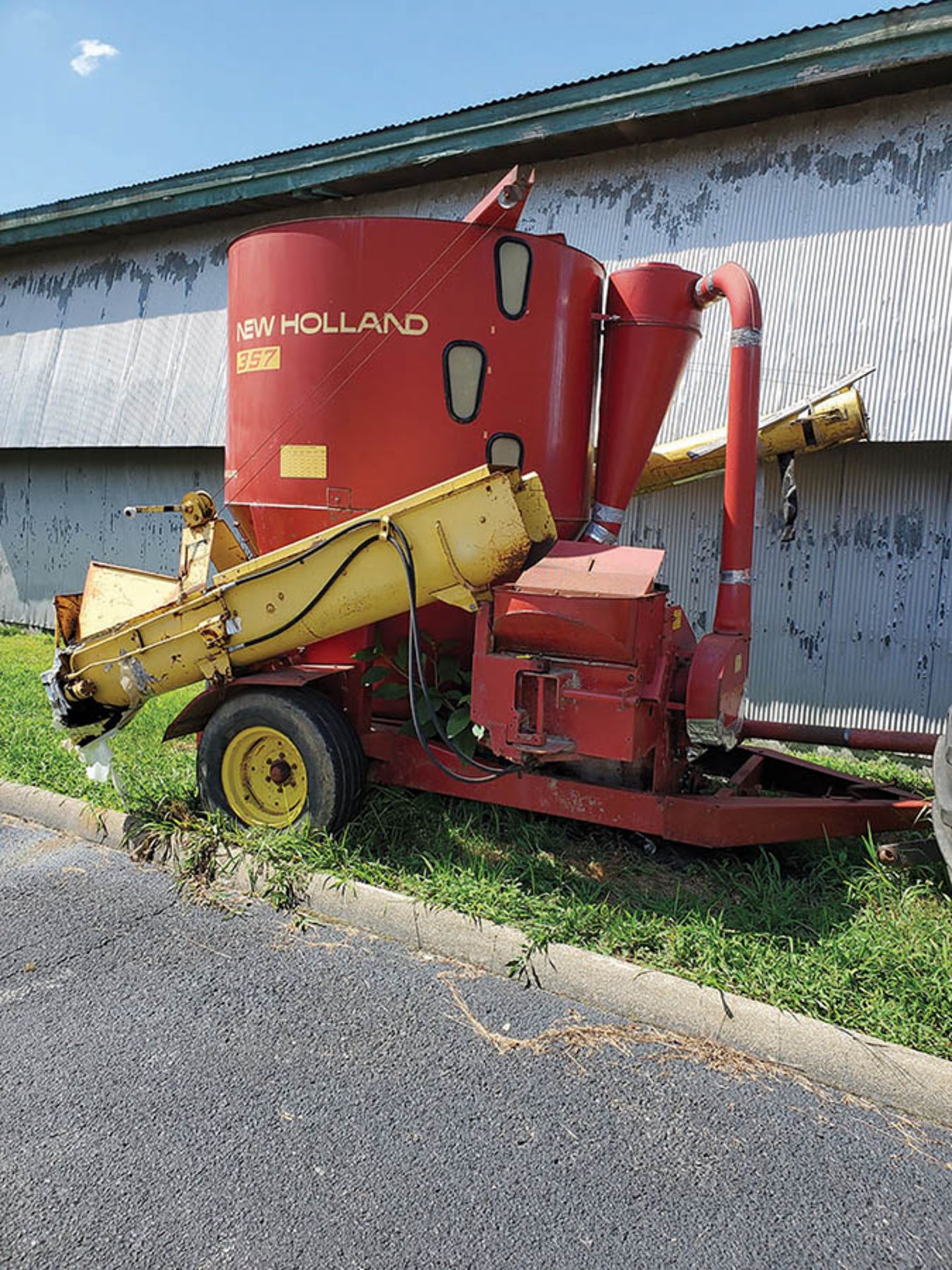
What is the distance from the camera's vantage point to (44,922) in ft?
12.5

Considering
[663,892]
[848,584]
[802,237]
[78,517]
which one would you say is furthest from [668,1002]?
[78,517]

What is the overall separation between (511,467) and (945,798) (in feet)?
6.47

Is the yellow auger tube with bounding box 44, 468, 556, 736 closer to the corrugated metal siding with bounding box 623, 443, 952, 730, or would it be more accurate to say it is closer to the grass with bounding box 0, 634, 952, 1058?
the grass with bounding box 0, 634, 952, 1058

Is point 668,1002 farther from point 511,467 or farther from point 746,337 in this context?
point 746,337

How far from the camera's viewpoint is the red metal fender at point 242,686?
14.2 feet

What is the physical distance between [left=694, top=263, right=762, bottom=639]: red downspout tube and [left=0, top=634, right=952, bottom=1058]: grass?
1.09 meters

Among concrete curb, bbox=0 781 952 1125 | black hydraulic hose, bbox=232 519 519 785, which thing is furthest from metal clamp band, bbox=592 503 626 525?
concrete curb, bbox=0 781 952 1125

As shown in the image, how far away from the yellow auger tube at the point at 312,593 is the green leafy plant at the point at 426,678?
0.36 meters

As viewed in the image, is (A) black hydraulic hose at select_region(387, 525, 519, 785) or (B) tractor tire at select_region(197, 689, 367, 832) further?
(B) tractor tire at select_region(197, 689, 367, 832)

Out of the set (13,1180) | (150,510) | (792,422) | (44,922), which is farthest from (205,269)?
(13,1180)

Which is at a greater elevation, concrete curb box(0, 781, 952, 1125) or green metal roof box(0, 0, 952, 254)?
green metal roof box(0, 0, 952, 254)

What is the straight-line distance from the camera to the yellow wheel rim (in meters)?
4.41

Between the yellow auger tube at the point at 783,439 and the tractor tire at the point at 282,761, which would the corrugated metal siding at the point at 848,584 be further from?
the tractor tire at the point at 282,761

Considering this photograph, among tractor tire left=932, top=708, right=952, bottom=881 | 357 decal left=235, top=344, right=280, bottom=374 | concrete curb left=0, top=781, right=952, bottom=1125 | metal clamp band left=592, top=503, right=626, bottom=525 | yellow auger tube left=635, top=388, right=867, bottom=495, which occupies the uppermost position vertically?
357 decal left=235, top=344, right=280, bottom=374
